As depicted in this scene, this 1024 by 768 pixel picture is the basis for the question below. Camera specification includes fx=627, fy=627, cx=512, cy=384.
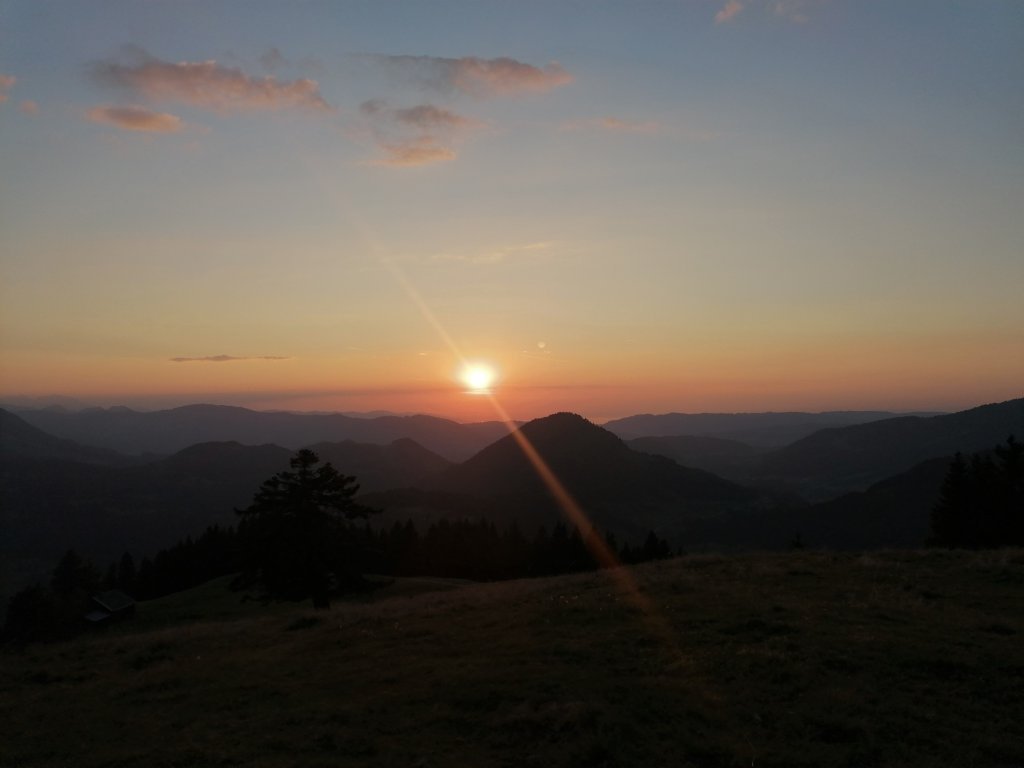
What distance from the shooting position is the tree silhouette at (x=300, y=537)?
115ft

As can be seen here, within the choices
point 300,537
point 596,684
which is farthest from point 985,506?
point 596,684

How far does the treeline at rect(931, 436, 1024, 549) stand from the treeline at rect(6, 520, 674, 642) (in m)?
30.2

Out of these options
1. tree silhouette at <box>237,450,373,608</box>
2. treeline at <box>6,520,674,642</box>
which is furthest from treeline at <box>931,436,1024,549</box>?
tree silhouette at <box>237,450,373,608</box>

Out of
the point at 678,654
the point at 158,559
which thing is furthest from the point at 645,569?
the point at 158,559

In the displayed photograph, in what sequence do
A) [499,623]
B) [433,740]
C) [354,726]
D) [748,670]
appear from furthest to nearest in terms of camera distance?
[499,623]
[748,670]
[354,726]
[433,740]

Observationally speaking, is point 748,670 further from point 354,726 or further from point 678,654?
point 354,726

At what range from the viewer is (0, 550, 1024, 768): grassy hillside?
11469 millimetres

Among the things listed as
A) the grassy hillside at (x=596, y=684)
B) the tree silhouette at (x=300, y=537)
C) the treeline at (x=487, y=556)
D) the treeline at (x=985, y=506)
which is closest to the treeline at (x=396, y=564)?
the treeline at (x=487, y=556)

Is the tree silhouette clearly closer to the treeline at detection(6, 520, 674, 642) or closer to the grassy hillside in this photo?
the grassy hillside

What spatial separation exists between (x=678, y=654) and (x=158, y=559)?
101398 millimetres

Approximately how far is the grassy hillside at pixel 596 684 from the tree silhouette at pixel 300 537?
918cm

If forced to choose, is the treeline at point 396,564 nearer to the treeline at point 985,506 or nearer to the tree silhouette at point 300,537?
the treeline at point 985,506

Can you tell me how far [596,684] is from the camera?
1413cm

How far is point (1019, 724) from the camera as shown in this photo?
1135cm
